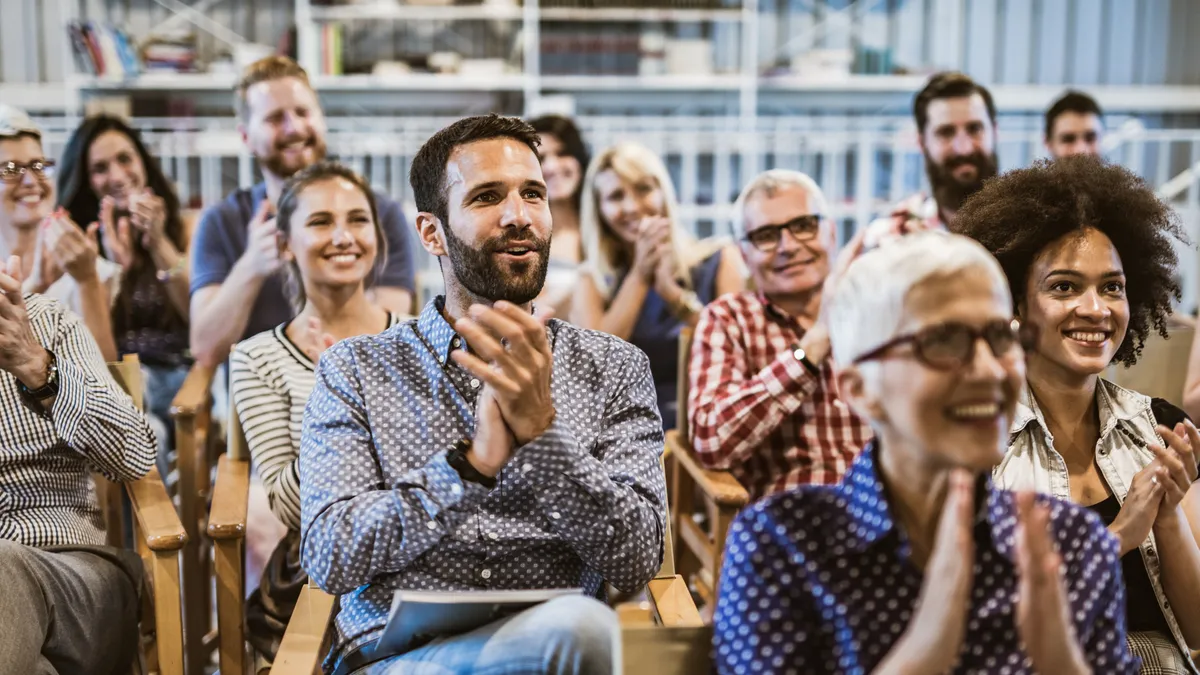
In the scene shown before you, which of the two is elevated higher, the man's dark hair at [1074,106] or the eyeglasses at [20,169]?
the man's dark hair at [1074,106]

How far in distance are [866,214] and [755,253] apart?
389 cm

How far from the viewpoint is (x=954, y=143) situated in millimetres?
3143

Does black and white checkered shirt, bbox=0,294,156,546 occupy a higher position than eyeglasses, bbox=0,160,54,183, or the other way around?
eyeglasses, bbox=0,160,54,183

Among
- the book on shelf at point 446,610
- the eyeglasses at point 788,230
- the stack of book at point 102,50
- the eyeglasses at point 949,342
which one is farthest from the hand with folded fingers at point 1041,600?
the stack of book at point 102,50

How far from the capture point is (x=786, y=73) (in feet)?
20.6

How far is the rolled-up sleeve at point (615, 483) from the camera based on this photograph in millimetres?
1354

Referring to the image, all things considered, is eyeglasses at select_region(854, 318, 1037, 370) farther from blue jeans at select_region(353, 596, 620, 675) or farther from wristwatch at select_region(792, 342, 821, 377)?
wristwatch at select_region(792, 342, 821, 377)

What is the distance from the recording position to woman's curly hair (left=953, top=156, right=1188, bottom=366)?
1643 mm

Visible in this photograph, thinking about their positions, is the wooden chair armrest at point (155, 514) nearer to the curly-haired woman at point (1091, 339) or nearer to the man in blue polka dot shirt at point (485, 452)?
the man in blue polka dot shirt at point (485, 452)

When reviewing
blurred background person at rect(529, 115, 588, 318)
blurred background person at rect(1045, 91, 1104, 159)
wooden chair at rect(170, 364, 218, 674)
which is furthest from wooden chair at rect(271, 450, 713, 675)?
blurred background person at rect(1045, 91, 1104, 159)

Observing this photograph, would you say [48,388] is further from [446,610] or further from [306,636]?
[446,610]

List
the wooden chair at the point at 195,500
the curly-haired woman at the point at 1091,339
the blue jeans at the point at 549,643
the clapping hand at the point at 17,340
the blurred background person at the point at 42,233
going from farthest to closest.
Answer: the blurred background person at the point at 42,233, the wooden chair at the point at 195,500, the clapping hand at the point at 17,340, the curly-haired woman at the point at 1091,339, the blue jeans at the point at 549,643

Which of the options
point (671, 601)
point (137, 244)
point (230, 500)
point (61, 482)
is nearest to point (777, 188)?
point (671, 601)

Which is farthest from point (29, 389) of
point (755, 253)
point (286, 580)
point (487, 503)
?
point (755, 253)
